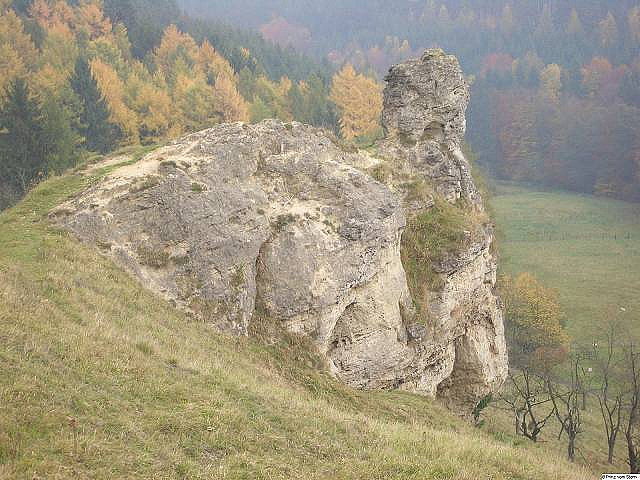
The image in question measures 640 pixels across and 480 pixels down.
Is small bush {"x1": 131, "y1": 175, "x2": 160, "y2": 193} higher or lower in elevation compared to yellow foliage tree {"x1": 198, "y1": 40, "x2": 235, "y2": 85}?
lower

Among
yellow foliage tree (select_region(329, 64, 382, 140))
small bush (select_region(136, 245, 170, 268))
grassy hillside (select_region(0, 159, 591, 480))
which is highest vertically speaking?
yellow foliage tree (select_region(329, 64, 382, 140))

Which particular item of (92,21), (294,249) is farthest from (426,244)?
(92,21)

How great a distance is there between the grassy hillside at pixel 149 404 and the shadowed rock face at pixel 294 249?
1.47 meters

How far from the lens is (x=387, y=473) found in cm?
1009

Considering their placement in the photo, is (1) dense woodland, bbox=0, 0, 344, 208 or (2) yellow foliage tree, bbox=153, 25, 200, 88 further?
(2) yellow foliage tree, bbox=153, 25, 200, 88

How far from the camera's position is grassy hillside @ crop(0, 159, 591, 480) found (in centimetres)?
871

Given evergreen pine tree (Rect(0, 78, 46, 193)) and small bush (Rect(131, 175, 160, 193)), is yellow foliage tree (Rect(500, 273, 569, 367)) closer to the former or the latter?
small bush (Rect(131, 175, 160, 193))

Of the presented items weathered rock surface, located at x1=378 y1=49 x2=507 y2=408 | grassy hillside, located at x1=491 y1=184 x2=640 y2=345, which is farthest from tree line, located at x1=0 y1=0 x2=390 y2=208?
grassy hillside, located at x1=491 y1=184 x2=640 y2=345

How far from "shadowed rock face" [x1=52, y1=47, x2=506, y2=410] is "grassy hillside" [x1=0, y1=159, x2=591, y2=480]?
4.83ft

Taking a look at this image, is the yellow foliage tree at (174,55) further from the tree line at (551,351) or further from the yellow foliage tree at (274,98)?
the tree line at (551,351)

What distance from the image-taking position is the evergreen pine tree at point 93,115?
178ft

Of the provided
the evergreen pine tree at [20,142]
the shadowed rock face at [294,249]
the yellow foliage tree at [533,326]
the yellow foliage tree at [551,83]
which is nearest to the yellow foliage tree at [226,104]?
the evergreen pine tree at [20,142]

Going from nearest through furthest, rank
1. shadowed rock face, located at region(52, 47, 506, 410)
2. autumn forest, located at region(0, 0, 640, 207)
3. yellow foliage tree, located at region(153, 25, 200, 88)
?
shadowed rock face, located at region(52, 47, 506, 410), autumn forest, located at region(0, 0, 640, 207), yellow foliage tree, located at region(153, 25, 200, 88)

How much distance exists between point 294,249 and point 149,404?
9710 mm
